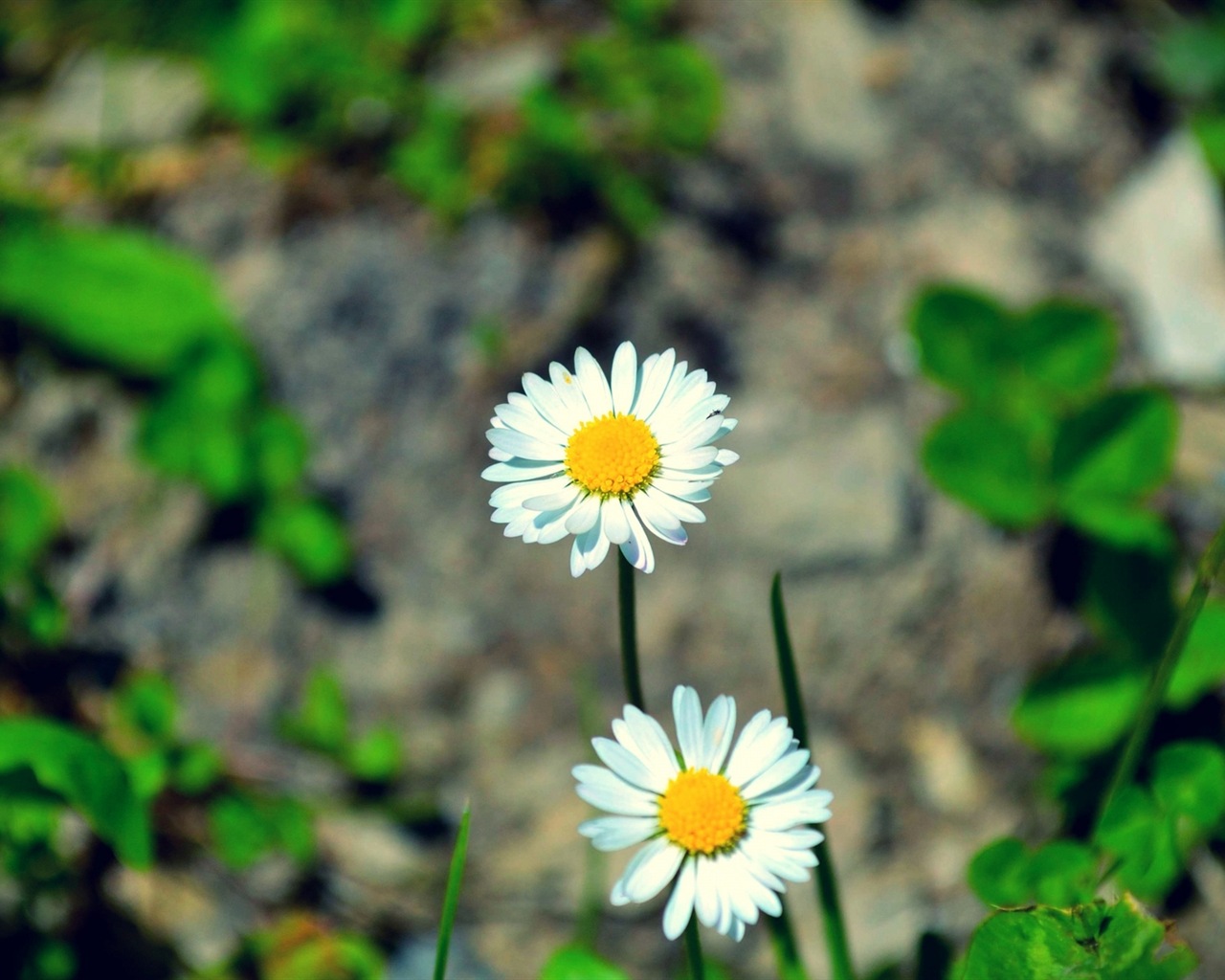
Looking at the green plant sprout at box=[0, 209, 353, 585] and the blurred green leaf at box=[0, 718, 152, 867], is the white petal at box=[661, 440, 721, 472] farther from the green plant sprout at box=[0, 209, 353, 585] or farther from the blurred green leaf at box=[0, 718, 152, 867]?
the green plant sprout at box=[0, 209, 353, 585]

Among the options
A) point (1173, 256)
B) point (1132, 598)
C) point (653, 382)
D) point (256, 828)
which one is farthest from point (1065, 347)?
point (256, 828)

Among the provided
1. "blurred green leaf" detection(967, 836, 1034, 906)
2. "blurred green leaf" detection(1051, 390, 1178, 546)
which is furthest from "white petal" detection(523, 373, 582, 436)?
"blurred green leaf" detection(1051, 390, 1178, 546)

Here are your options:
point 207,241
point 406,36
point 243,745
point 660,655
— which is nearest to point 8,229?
point 207,241

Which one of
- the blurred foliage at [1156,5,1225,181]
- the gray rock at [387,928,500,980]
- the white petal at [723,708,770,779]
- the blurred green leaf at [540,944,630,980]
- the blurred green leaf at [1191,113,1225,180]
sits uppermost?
the blurred foliage at [1156,5,1225,181]

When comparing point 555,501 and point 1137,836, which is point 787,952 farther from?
point 555,501

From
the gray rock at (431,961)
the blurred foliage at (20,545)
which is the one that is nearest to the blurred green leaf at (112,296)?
the blurred foliage at (20,545)

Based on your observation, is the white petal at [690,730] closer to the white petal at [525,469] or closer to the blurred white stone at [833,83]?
the white petal at [525,469]

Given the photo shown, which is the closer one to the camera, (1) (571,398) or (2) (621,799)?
(2) (621,799)
